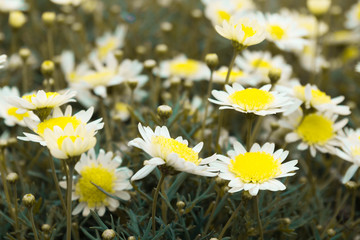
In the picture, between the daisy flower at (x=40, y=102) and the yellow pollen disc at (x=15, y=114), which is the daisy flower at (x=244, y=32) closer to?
the daisy flower at (x=40, y=102)

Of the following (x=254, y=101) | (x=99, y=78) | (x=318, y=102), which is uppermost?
(x=254, y=101)

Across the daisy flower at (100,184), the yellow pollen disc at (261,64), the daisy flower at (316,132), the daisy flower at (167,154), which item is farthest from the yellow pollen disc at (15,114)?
the yellow pollen disc at (261,64)

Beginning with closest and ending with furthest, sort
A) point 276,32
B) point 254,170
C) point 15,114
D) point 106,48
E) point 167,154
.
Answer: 1. point 167,154
2. point 254,170
3. point 15,114
4. point 276,32
5. point 106,48

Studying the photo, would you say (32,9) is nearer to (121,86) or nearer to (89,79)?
(121,86)

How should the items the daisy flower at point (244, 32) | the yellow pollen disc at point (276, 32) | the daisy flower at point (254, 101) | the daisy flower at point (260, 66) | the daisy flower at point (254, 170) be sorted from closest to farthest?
the daisy flower at point (254, 170), the daisy flower at point (254, 101), the daisy flower at point (244, 32), the yellow pollen disc at point (276, 32), the daisy flower at point (260, 66)

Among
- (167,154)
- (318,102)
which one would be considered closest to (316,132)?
(318,102)

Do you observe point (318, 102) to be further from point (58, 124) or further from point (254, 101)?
point (58, 124)

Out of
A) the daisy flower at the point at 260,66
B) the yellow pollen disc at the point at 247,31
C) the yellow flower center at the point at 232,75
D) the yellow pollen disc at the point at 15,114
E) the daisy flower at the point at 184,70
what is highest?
the yellow pollen disc at the point at 247,31

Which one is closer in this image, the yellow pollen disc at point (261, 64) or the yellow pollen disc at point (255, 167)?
the yellow pollen disc at point (255, 167)
